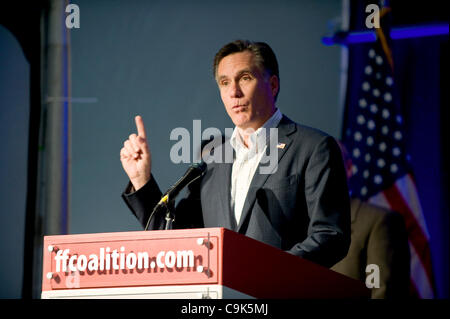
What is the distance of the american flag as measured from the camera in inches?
171

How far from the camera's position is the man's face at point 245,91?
2537 mm

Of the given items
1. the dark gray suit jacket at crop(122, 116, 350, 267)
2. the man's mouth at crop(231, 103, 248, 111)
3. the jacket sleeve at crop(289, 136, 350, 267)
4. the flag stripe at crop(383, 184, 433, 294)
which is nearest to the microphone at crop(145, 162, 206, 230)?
the dark gray suit jacket at crop(122, 116, 350, 267)

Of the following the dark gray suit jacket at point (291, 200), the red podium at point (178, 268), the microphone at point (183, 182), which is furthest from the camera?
the dark gray suit jacket at point (291, 200)

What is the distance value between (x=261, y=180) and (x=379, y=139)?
94.5 inches

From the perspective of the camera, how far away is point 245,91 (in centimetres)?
255

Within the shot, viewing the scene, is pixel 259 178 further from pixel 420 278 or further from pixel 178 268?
pixel 420 278

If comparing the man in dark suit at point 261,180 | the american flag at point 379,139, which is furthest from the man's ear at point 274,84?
the american flag at point 379,139

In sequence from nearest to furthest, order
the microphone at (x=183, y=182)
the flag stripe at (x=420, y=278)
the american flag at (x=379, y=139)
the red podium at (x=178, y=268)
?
1. the red podium at (x=178, y=268)
2. the microphone at (x=183, y=182)
3. the flag stripe at (x=420, y=278)
4. the american flag at (x=379, y=139)

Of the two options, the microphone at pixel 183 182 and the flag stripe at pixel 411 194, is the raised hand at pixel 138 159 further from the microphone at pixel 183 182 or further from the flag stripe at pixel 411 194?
the flag stripe at pixel 411 194

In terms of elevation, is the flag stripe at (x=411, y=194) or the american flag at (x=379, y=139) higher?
the american flag at (x=379, y=139)

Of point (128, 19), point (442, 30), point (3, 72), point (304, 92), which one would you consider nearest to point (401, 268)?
point (304, 92)

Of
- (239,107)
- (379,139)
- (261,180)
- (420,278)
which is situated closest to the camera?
(261,180)

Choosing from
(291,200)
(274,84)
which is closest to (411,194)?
(274,84)

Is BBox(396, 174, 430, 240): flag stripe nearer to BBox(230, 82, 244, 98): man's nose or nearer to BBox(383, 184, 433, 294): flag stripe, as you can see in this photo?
BBox(383, 184, 433, 294): flag stripe
